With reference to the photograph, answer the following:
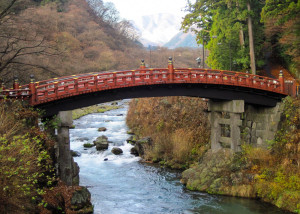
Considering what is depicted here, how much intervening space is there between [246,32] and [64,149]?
27.3 metres

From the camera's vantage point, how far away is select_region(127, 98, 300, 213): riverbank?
79.8 ft

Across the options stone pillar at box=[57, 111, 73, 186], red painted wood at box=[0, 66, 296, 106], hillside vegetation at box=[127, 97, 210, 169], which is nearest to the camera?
red painted wood at box=[0, 66, 296, 106]

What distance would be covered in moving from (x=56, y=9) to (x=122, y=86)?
239 feet

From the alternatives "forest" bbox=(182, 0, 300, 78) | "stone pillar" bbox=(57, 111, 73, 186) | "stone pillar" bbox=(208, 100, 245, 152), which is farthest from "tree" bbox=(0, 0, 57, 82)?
"forest" bbox=(182, 0, 300, 78)

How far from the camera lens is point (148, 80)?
85.8ft

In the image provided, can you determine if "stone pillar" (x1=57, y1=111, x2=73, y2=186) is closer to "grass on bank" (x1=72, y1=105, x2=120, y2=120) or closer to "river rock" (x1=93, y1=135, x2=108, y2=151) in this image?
"river rock" (x1=93, y1=135, x2=108, y2=151)

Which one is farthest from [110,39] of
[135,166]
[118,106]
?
[135,166]

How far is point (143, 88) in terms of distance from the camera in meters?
27.0

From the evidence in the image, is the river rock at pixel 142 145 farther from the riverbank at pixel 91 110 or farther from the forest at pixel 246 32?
the riverbank at pixel 91 110

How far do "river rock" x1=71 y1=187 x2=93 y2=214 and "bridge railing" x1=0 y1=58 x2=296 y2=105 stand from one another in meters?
6.83

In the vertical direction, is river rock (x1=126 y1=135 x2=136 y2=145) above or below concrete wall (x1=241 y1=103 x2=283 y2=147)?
below

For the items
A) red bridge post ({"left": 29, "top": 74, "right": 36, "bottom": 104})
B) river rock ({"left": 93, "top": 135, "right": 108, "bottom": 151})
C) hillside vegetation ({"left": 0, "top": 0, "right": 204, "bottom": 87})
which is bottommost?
river rock ({"left": 93, "top": 135, "right": 108, "bottom": 151})

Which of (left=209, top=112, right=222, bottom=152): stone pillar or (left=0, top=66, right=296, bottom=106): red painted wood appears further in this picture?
(left=209, top=112, right=222, bottom=152): stone pillar

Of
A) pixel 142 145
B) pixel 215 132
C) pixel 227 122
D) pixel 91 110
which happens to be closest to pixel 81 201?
pixel 215 132
